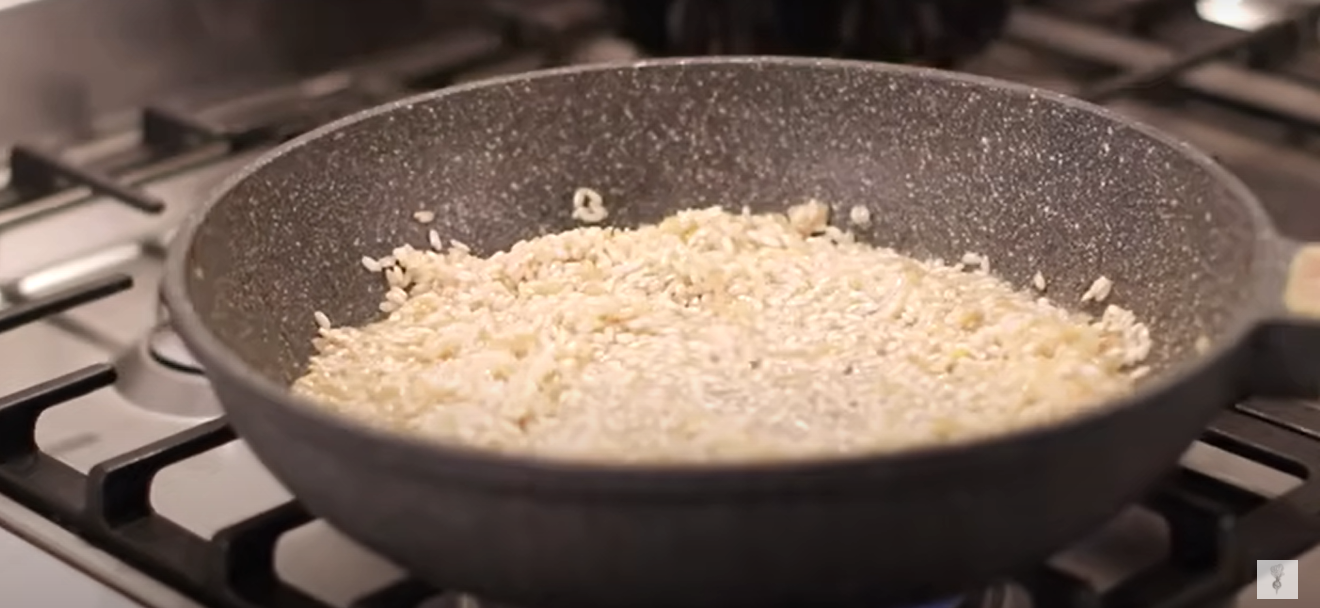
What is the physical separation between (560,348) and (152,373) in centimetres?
21

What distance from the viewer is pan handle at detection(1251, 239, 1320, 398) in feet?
1.94

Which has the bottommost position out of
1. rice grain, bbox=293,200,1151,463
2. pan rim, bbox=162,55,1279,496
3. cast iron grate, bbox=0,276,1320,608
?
cast iron grate, bbox=0,276,1320,608

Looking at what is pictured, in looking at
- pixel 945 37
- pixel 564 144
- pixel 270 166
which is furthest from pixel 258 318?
pixel 945 37

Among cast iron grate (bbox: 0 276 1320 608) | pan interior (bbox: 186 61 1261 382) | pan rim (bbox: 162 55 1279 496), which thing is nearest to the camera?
pan rim (bbox: 162 55 1279 496)

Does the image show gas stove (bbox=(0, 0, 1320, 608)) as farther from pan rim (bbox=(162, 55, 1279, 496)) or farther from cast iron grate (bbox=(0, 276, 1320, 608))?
pan rim (bbox=(162, 55, 1279, 496))

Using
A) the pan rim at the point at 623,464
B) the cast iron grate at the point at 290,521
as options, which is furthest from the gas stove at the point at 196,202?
the pan rim at the point at 623,464

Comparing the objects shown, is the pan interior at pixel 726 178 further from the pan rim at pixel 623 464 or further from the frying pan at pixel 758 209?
the pan rim at pixel 623 464

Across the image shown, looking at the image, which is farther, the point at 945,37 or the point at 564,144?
the point at 945,37

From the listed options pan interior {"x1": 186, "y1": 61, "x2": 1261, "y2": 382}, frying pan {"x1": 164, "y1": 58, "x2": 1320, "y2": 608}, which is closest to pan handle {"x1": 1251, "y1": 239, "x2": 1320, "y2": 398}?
frying pan {"x1": 164, "y1": 58, "x2": 1320, "y2": 608}

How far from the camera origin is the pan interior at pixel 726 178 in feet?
2.54

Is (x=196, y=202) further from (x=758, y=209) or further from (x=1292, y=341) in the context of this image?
(x=1292, y=341)

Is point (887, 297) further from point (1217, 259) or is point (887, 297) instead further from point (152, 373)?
point (152, 373)

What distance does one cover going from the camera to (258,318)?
2.54 ft

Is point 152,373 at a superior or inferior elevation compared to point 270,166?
inferior
